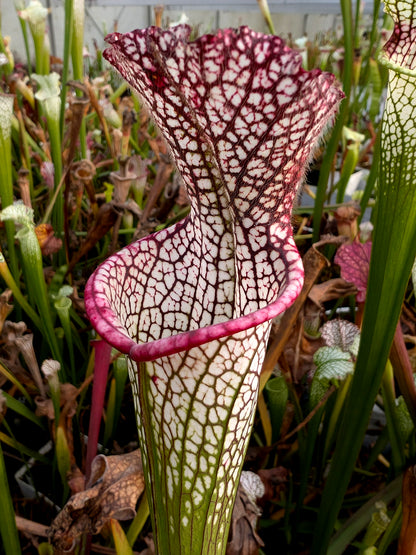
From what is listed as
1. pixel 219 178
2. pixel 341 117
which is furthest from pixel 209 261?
pixel 341 117

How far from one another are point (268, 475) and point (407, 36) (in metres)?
0.69

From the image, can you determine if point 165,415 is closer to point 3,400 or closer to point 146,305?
point 146,305

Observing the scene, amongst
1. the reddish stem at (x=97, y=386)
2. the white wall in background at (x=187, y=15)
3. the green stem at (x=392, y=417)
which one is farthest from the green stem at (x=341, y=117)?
the white wall in background at (x=187, y=15)

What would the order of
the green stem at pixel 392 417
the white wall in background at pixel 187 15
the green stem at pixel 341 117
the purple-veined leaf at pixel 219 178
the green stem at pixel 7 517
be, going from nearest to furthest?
the purple-veined leaf at pixel 219 178, the green stem at pixel 7 517, the green stem at pixel 392 417, the green stem at pixel 341 117, the white wall in background at pixel 187 15

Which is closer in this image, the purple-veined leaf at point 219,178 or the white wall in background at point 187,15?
the purple-veined leaf at point 219,178

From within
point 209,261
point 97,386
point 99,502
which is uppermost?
point 209,261

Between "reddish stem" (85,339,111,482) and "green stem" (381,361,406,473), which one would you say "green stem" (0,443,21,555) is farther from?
"green stem" (381,361,406,473)

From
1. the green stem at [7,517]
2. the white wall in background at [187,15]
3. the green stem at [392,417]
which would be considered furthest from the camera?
the white wall in background at [187,15]

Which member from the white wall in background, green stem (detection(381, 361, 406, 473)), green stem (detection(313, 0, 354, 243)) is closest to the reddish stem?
green stem (detection(381, 361, 406, 473))

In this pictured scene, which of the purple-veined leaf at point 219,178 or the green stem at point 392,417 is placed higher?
the purple-veined leaf at point 219,178

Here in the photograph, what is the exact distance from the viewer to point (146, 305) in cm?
55

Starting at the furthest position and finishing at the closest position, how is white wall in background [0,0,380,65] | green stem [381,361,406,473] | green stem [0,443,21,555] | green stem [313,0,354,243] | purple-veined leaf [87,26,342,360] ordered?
1. white wall in background [0,0,380,65]
2. green stem [313,0,354,243]
3. green stem [381,361,406,473]
4. green stem [0,443,21,555]
5. purple-veined leaf [87,26,342,360]

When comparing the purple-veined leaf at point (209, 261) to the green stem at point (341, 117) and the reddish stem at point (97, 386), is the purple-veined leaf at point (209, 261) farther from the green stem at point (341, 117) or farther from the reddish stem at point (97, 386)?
the green stem at point (341, 117)

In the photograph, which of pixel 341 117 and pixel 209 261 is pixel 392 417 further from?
pixel 341 117
